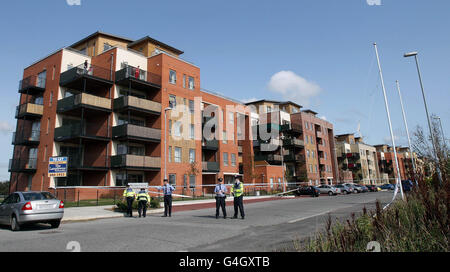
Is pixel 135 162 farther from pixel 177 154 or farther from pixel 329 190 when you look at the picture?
pixel 329 190

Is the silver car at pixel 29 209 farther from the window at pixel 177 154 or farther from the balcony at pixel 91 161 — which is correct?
the window at pixel 177 154

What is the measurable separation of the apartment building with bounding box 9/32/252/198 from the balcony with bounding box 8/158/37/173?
0.11 meters

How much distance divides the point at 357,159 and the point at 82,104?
7669 cm

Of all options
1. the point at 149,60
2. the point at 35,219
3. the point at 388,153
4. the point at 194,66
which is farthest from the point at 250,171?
the point at 388,153

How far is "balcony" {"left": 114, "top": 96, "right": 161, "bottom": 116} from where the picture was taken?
101 feet

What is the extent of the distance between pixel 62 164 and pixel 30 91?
2164 cm

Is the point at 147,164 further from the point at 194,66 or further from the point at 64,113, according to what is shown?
the point at 194,66

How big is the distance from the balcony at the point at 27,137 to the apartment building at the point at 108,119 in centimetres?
4

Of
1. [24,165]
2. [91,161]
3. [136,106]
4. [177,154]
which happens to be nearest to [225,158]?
[177,154]

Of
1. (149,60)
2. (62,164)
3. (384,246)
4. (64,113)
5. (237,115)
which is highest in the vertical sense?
(149,60)

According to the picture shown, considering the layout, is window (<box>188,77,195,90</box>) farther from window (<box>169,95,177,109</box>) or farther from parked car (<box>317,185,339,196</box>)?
parked car (<box>317,185,339,196</box>)

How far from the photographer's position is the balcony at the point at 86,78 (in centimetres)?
2983

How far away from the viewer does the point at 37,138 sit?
32500 mm
